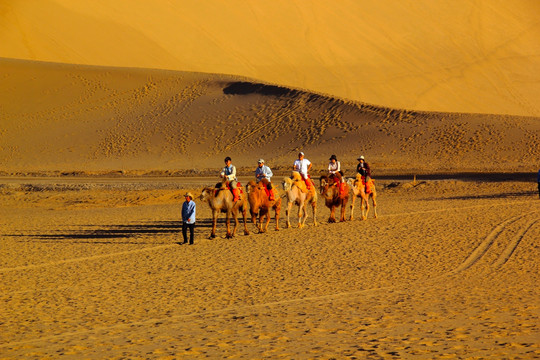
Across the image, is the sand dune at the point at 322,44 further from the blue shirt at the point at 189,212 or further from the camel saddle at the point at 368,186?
the blue shirt at the point at 189,212

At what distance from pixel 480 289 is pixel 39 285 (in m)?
7.27

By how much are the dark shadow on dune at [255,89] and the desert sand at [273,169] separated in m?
0.28

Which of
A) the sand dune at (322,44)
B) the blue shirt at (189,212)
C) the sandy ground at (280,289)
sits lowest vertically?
the sandy ground at (280,289)

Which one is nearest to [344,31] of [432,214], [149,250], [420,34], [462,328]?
[420,34]

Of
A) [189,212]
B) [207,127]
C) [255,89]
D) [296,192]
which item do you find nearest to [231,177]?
[189,212]

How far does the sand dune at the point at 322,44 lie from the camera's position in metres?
86.9

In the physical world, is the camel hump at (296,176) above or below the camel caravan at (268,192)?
above

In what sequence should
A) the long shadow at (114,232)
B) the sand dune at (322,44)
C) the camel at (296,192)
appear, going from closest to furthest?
the camel at (296,192), the long shadow at (114,232), the sand dune at (322,44)

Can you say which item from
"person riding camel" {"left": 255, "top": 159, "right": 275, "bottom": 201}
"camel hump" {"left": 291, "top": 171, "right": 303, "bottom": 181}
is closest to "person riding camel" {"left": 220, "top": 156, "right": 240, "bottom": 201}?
"person riding camel" {"left": 255, "top": 159, "right": 275, "bottom": 201}

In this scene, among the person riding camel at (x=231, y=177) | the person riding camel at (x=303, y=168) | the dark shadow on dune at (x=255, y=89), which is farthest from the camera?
the dark shadow on dune at (x=255, y=89)

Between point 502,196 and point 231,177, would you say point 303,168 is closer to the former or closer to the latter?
point 231,177

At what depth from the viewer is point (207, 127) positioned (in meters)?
62.4

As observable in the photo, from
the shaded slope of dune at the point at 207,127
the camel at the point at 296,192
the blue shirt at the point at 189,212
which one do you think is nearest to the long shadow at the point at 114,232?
the blue shirt at the point at 189,212

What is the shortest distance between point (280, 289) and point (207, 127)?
1984 inches
